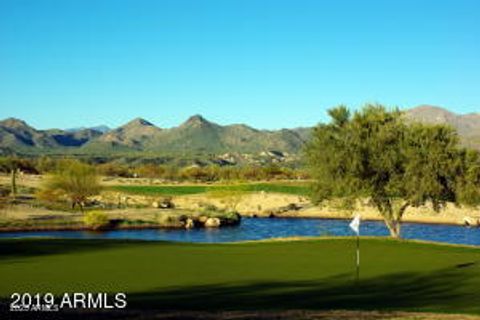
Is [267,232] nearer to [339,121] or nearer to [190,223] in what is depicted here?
[190,223]

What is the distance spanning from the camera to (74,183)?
290 feet

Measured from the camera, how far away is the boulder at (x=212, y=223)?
8188cm

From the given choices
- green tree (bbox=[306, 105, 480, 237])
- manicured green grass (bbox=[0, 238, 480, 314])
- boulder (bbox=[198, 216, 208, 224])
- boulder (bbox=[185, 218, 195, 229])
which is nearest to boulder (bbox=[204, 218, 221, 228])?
boulder (bbox=[198, 216, 208, 224])

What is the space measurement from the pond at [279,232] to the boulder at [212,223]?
8.41 ft

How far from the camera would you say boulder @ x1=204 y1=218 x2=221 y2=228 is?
269ft

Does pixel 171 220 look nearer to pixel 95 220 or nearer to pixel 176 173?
pixel 95 220

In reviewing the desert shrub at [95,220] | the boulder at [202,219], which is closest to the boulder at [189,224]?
the boulder at [202,219]

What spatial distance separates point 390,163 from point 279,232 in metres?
34.4

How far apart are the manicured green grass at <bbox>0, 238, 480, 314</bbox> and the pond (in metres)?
28.1

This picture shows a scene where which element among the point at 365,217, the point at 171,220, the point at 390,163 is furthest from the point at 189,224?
the point at 390,163

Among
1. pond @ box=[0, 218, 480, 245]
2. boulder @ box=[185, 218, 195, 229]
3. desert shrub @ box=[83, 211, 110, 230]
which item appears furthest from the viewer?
boulder @ box=[185, 218, 195, 229]

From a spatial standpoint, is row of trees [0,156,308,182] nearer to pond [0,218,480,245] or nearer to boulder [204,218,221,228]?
pond [0,218,480,245]

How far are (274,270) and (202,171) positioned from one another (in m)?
157

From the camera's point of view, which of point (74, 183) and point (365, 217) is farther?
point (365, 217)
